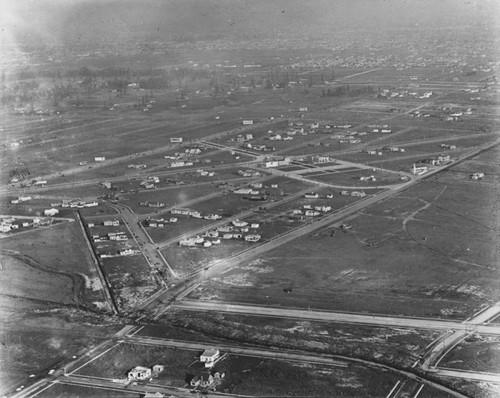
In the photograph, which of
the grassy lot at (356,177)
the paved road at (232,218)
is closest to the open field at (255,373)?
the paved road at (232,218)

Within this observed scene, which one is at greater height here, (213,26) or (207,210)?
(213,26)

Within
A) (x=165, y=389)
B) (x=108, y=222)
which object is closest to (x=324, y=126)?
Answer: (x=108, y=222)

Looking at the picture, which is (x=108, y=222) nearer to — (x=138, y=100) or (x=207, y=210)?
(x=207, y=210)

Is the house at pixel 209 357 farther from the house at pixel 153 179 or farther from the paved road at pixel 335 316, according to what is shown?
the house at pixel 153 179

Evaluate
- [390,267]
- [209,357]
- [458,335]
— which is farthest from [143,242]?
[458,335]

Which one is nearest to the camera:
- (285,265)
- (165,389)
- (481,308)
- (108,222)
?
(165,389)
